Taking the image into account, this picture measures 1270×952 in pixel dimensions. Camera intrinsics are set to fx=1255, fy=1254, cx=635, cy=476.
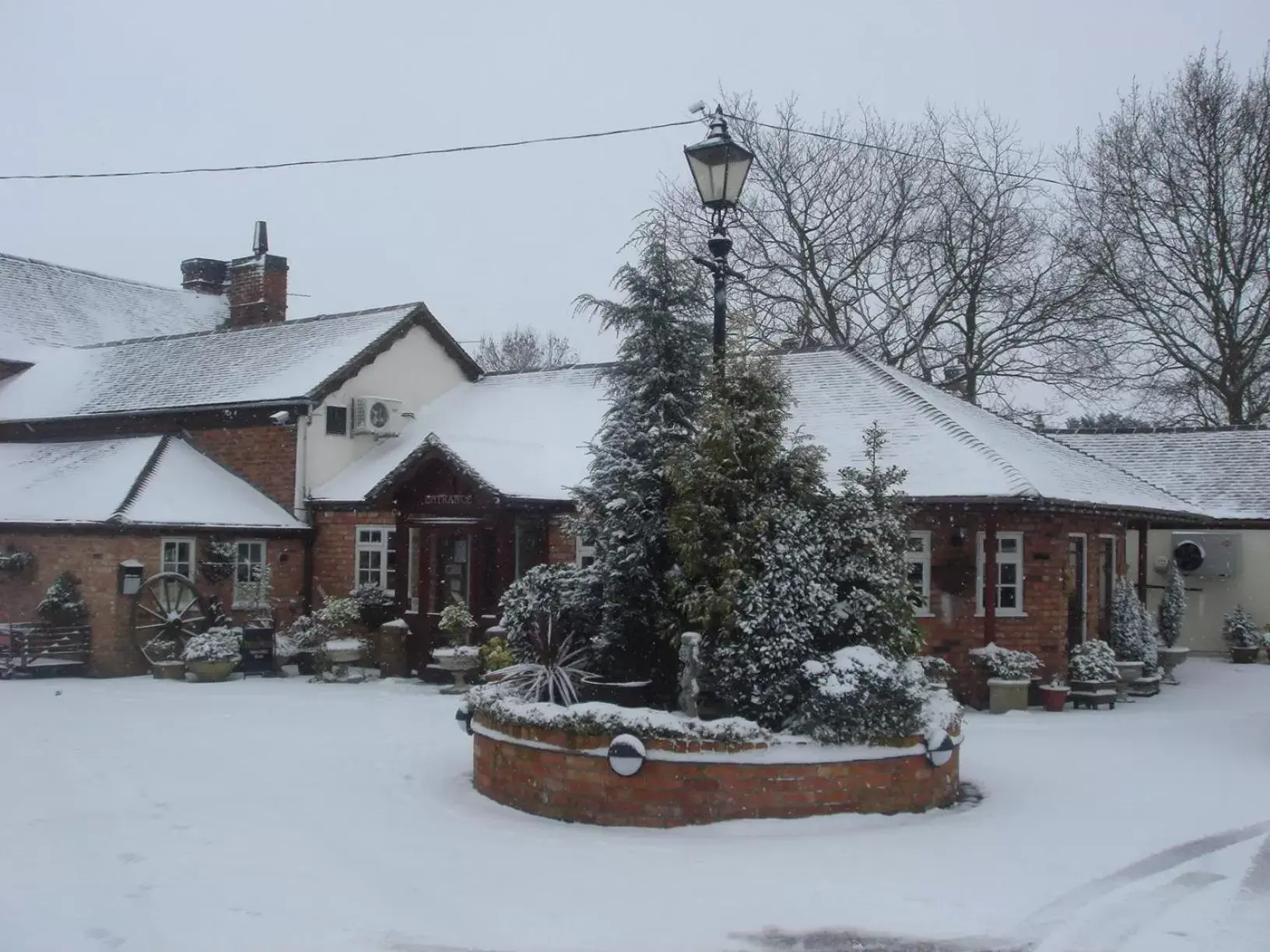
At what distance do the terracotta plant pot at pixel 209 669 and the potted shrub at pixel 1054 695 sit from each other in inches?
463

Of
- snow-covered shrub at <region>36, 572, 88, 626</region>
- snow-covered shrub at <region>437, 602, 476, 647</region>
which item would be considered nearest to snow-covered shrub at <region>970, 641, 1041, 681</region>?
snow-covered shrub at <region>437, 602, 476, 647</region>

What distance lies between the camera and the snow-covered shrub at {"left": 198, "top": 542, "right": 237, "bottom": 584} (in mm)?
20219

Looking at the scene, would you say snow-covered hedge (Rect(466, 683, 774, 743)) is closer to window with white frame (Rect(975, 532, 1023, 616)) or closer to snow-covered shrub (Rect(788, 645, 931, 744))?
snow-covered shrub (Rect(788, 645, 931, 744))

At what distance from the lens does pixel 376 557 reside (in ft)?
70.3

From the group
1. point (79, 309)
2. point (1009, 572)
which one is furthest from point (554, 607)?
point (79, 309)

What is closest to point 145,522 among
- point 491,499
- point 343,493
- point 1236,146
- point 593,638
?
point 343,493

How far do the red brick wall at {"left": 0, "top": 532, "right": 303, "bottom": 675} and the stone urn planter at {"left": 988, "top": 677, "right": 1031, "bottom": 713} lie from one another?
12.4 metres

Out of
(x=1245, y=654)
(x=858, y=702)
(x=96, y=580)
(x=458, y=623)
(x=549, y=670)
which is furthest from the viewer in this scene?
(x=1245, y=654)

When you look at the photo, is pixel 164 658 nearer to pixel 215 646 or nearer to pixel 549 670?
pixel 215 646

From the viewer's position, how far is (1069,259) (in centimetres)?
3225

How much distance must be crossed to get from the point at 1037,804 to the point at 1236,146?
24787mm

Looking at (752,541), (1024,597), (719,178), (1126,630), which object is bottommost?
(1126,630)

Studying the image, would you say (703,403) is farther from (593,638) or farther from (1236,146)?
(1236,146)

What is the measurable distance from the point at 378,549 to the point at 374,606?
1294 millimetres
